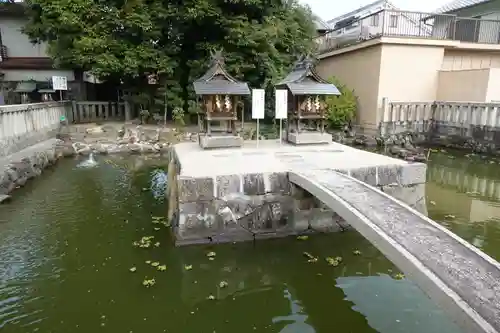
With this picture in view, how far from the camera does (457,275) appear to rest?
3369 mm

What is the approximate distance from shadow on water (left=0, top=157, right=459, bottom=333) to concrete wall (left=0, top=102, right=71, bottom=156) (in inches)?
202

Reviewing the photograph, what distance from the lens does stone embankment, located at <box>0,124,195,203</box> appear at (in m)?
10.4

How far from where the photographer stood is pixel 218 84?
9492 millimetres

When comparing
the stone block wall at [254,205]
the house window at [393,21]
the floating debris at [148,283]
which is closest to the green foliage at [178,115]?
the stone block wall at [254,205]

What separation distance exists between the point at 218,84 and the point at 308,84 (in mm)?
2482

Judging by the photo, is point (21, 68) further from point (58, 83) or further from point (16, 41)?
point (58, 83)

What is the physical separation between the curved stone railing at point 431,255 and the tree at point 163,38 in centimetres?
1241

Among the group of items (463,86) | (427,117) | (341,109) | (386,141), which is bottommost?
(386,141)

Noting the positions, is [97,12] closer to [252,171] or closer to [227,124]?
[227,124]

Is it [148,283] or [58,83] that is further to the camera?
[58,83]

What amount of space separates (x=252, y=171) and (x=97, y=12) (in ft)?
43.5

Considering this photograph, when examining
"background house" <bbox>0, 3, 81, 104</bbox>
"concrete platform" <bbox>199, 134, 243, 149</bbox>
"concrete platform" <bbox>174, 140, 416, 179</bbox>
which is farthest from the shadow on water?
"background house" <bbox>0, 3, 81, 104</bbox>

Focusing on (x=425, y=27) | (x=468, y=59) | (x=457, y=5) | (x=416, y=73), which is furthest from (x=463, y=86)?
(x=457, y=5)

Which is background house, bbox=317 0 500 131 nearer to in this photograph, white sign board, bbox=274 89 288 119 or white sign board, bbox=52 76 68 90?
white sign board, bbox=274 89 288 119
